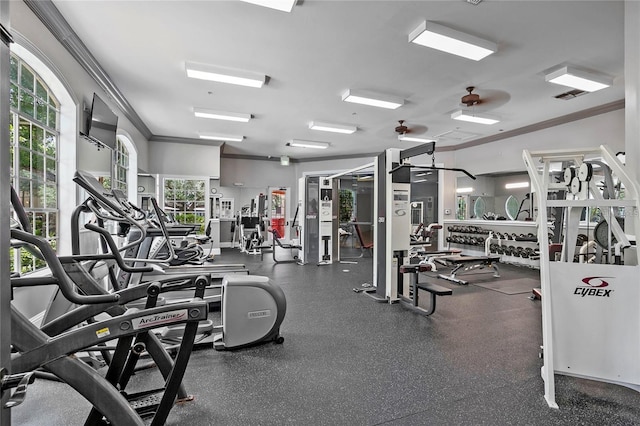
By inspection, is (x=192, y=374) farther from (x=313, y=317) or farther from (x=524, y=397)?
(x=524, y=397)

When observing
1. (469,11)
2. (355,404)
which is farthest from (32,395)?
(469,11)

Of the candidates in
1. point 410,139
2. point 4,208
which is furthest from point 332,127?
point 4,208

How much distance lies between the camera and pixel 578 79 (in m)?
4.51

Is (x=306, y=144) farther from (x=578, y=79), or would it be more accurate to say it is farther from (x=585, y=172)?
(x=585, y=172)

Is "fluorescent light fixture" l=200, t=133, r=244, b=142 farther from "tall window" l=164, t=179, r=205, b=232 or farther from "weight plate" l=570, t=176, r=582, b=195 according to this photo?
"weight plate" l=570, t=176, r=582, b=195

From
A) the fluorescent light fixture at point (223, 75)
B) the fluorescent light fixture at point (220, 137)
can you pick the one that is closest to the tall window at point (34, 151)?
the fluorescent light fixture at point (223, 75)

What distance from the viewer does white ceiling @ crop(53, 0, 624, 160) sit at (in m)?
3.19

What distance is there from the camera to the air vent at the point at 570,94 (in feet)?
17.1

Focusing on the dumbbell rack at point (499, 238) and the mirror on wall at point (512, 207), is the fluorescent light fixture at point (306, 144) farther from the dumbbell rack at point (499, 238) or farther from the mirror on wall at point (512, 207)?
the mirror on wall at point (512, 207)

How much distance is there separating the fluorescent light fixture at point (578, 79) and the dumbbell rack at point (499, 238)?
9.82ft

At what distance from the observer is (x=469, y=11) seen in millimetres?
3158

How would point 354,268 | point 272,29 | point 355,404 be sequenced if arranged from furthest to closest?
point 354,268 → point 272,29 → point 355,404

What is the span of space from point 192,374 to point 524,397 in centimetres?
236

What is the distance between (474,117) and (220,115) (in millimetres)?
5276
